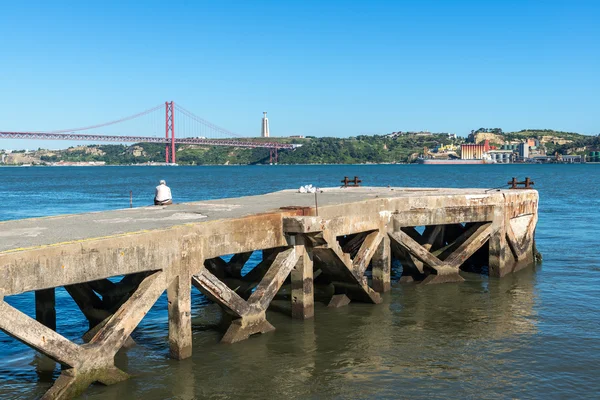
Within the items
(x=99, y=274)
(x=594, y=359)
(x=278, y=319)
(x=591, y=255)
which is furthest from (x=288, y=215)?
(x=591, y=255)

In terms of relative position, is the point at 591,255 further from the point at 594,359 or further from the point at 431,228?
the point at 594,359

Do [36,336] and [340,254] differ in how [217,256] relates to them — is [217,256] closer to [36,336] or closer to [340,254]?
[340,254]

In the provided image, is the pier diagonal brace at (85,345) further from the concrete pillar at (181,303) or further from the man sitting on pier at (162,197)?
the man sitting on pier at (162,197)

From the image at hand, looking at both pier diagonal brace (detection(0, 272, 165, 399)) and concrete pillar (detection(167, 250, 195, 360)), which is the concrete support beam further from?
concrete pillar (detection(167, 250, 195, 360))

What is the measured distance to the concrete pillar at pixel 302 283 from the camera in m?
13.6

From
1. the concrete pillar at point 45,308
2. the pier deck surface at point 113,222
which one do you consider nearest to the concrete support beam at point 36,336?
the pier deck surface at point 113,222

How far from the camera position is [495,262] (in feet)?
62.0

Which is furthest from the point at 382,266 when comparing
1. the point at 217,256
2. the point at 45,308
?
the point at 45,308

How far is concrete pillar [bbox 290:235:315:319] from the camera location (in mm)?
13609

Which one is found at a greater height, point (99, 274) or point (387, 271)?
point (99, 274)

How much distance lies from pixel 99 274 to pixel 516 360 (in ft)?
23.1

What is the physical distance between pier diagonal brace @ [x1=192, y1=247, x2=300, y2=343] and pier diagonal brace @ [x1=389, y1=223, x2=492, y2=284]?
4025 mm

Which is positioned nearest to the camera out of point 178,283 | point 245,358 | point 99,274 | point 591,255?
point 99,274

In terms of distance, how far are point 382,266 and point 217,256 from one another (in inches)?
206
